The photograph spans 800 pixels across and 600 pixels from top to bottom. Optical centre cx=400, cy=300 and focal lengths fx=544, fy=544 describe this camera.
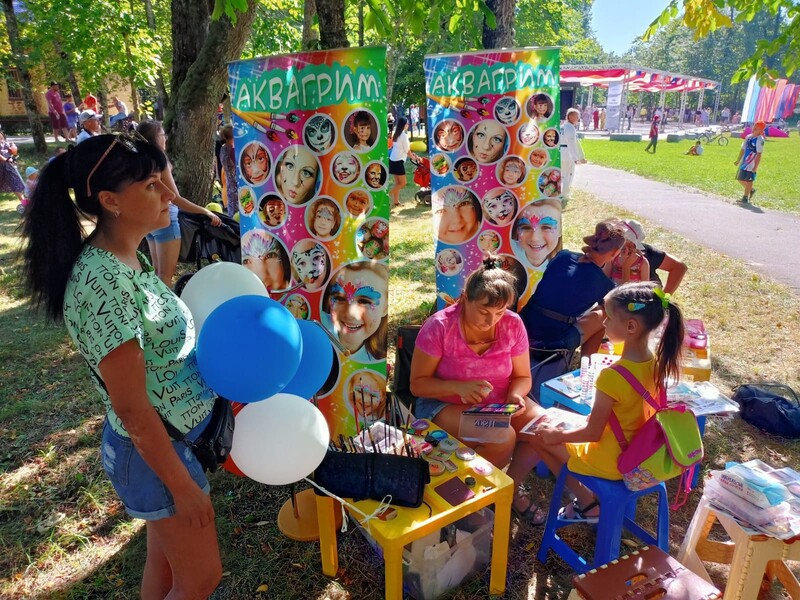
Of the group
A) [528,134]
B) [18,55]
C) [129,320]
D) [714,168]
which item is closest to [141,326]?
[129,320]

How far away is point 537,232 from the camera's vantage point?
4203 millimetres

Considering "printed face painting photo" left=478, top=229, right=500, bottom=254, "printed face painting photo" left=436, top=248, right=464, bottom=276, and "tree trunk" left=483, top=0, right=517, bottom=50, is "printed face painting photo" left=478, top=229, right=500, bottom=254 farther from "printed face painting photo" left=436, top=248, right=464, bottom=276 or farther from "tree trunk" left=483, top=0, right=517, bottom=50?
"tree trunk" left=483, top=0, right=517, bottom=50

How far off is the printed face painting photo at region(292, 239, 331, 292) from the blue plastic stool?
1.64m

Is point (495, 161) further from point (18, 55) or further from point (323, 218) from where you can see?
Result: point (18, 55)

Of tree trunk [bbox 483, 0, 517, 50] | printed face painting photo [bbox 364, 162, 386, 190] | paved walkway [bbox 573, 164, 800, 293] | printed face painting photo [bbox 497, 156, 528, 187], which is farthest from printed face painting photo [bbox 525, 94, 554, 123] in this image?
paved walkway [bbox 573, 164, 800, 293]

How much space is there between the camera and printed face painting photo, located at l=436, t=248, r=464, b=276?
4.22 metres

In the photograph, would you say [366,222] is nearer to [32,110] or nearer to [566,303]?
[566,303]

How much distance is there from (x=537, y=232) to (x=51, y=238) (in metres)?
3.45

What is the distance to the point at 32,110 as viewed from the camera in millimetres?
13758

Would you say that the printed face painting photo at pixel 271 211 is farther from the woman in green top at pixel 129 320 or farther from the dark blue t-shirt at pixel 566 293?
the dark blue t-shirt at pixel 566 293

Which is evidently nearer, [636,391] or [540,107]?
[636,391]

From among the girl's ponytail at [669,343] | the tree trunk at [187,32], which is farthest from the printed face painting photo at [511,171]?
the tree trunk at [187,32]

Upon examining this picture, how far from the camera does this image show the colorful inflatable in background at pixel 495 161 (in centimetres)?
387

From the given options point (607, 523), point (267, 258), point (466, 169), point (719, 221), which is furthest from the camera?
point (719, 221)
